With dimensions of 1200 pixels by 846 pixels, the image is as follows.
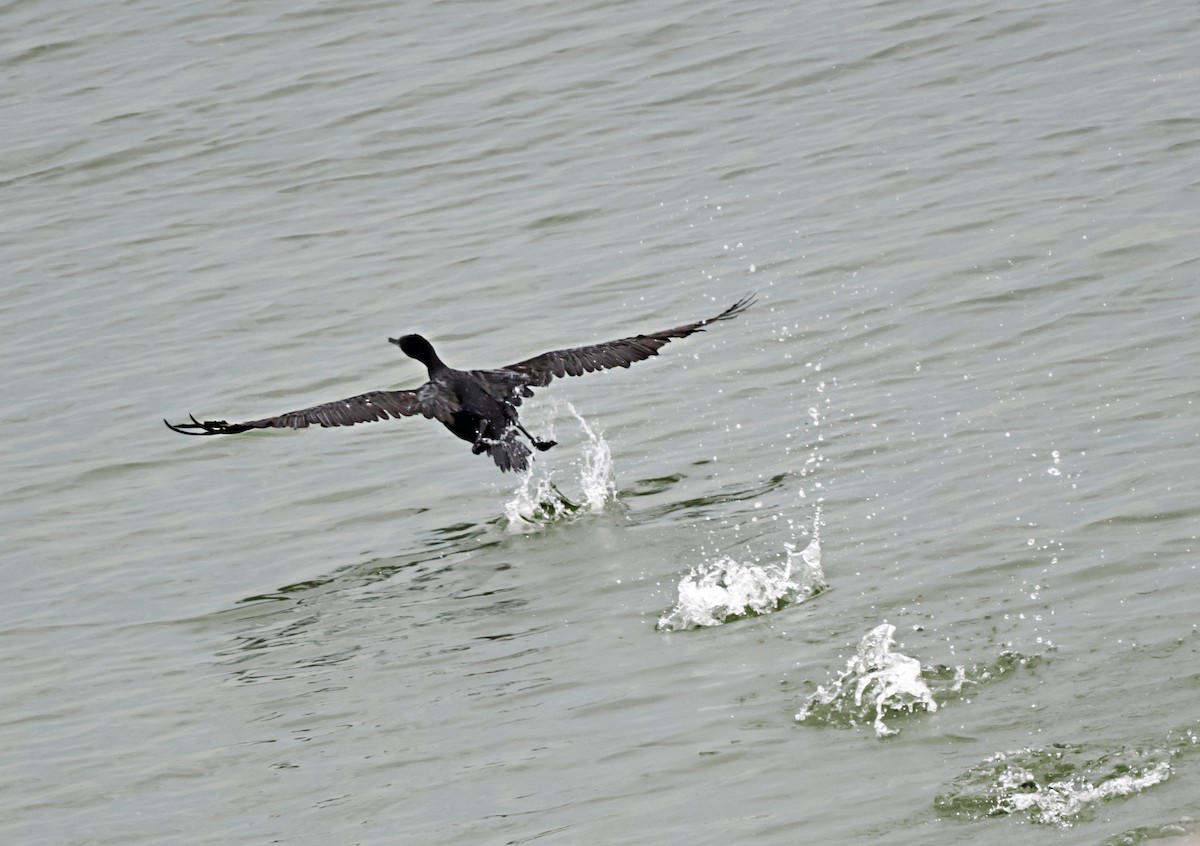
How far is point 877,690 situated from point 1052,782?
35.6 inches

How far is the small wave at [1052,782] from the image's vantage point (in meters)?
5.47

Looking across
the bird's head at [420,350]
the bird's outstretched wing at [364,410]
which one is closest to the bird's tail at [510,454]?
the bird's outstretched wing at [364,410]

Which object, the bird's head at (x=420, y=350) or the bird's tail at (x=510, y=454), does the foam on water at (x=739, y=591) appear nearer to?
the bird's tail at (x=510, y=454)

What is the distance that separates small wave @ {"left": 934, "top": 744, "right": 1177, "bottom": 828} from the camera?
547cm

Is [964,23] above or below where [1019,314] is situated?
above

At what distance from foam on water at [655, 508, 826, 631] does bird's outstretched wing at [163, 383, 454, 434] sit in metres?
1.95

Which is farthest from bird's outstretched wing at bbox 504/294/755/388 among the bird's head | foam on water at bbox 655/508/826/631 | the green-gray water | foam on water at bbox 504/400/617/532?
foam on water at bbox 655/508/826/631

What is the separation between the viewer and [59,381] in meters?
13.1

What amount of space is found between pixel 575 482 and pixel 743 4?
10.9 m

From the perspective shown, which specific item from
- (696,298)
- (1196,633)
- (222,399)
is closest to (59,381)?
(222,399)

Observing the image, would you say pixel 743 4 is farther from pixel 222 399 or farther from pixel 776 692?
pixel 776 692

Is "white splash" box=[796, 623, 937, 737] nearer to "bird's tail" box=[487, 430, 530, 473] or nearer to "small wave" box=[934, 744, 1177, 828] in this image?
"small wave" box=[934, 744, 1177, 828]

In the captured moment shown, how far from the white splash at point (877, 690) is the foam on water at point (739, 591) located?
88 centimetres

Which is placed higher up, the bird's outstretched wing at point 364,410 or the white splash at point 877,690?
the bird's outstretched wing at point 364,410
